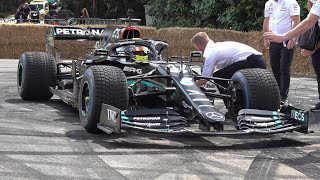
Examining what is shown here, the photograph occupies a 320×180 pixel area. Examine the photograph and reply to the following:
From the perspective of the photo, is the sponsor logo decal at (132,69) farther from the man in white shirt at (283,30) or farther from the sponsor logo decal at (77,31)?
the sponsor logo decal at (77,31)

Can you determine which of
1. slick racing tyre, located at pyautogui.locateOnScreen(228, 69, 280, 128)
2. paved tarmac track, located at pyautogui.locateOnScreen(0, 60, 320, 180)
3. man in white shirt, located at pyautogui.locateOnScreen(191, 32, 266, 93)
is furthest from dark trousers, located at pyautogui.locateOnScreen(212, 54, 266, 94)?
paved tarmac track, located at pyautogui.locateOnScreen(0, 60, 320, 180)

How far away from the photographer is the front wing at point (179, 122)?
5.22 meters

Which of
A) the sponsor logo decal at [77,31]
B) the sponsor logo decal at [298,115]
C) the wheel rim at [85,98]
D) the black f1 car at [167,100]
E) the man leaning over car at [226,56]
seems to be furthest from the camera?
the sponsor logo decal at [77,31]

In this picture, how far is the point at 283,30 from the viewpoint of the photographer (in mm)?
7910

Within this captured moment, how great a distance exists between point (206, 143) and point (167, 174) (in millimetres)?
1234

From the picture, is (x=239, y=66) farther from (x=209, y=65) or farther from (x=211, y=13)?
(x=211, y=13)

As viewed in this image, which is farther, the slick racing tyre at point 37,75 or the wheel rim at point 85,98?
the slick racing tyre at point 37,75

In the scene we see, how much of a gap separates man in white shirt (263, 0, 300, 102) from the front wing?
211 cm

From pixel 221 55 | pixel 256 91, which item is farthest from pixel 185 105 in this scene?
pixel 221 55

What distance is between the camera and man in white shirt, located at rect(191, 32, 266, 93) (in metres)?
7.00

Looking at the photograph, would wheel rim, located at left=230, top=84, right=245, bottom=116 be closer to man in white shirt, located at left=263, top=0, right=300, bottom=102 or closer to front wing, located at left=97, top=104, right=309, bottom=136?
front wing, located at left=97, top=104, right=309, bottom=136

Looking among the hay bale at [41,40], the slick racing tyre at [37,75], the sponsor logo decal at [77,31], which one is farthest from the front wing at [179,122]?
the hay bale at [41,40]

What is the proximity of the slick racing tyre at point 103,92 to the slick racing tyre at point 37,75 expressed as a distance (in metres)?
2.58

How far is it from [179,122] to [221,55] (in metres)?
1.81
